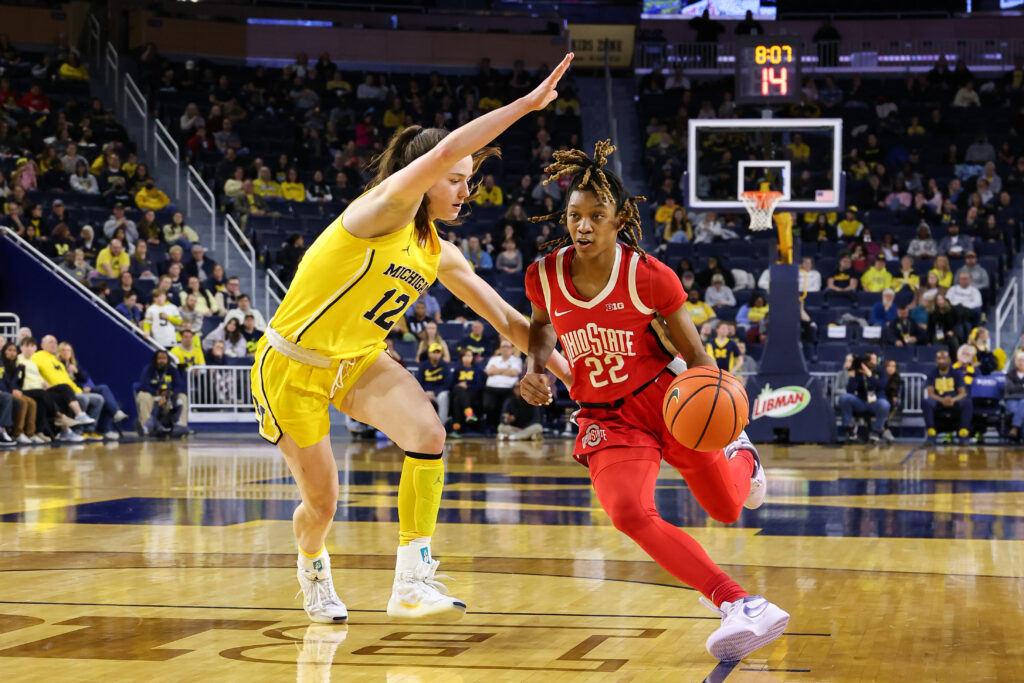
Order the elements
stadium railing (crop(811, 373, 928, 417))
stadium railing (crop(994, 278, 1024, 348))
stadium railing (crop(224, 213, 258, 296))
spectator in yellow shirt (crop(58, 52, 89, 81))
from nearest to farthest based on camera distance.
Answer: stadium railing (crop(811, 373, 928, 417))
stadium railing (crop(994, 278, 1024, 348))
stadium railing (crop(224, 213, 258, 296))
spectator in yellow shirt (crop(58, 52, 89, 81))

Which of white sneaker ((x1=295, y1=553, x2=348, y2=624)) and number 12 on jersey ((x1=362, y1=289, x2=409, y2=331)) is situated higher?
number 12 on jersey ((x1=362, y1=289, x2=409, y2=331))

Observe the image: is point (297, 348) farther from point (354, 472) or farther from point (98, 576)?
point (354, 472)

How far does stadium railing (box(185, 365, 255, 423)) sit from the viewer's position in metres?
17.7

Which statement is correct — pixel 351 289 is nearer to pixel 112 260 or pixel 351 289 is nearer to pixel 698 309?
pixel 698 309

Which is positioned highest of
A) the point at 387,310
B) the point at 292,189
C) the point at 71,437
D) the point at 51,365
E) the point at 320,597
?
the point at 292,189

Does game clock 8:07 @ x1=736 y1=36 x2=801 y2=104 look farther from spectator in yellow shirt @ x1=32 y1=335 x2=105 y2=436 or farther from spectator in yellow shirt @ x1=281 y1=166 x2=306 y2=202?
spectator in yellow shirt @ x1=32 y1=335 x2=105 y2=436

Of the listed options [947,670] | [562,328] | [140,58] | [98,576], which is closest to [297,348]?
[562,328]

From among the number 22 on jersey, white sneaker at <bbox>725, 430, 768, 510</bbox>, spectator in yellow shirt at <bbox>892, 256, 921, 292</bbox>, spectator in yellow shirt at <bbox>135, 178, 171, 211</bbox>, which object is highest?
spectator in yellow shirt at <bbox>135, 178, 171, 211</bbox>

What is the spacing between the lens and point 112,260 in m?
A: 18.7

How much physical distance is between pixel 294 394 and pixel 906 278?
1586 cm

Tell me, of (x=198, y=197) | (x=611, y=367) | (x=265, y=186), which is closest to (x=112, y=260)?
(x=198, y=197)

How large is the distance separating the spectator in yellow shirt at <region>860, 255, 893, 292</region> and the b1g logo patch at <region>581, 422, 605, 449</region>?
15.2 m

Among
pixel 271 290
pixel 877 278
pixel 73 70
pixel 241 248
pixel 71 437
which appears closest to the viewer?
pixel 71 437

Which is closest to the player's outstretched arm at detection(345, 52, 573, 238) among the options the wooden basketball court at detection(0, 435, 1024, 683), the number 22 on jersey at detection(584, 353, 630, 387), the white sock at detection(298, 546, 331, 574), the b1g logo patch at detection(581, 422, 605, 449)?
the number 22 on jersey at detection(584, 353, 630, 387)
